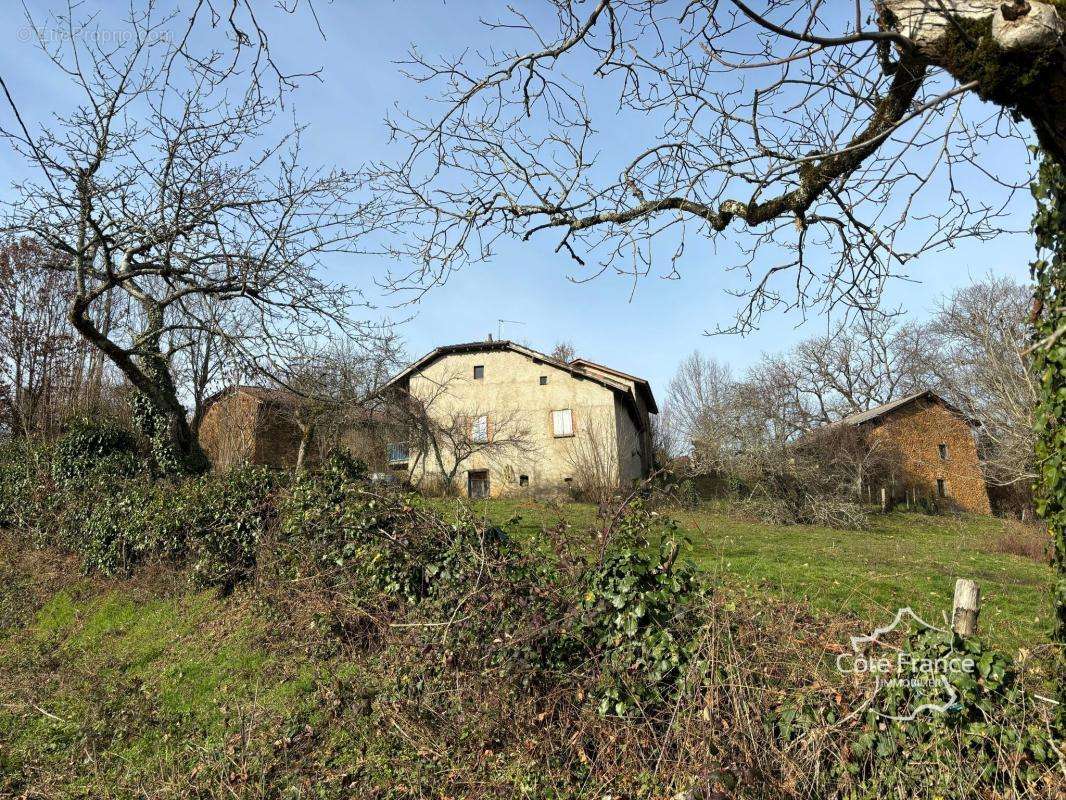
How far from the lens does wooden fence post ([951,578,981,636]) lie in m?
3.52

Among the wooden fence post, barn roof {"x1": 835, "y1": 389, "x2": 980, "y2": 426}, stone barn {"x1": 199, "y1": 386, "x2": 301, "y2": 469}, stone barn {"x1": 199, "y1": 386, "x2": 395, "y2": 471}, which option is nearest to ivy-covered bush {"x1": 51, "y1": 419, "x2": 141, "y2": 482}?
stone barn {"x1": 199, "y1": 386, "x2": 395, "y2": 471}

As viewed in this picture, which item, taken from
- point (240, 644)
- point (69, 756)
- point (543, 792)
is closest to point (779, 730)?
point (543, 792)

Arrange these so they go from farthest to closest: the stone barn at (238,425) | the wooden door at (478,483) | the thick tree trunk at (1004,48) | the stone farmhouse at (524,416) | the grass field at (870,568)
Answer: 1. the wooden door at (478,483)
2. the stone farmhouse at (524,416)
3. the stone barn at (238,425)
4. the grass field at (870,568)
5. the thick tree trunk at (1004,48)

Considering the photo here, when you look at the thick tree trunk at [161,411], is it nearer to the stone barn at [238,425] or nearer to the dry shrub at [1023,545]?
the stone barn at [238,425]

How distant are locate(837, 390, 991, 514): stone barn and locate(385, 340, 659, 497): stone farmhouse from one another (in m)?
14.4

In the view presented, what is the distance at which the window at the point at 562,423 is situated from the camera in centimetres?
2769

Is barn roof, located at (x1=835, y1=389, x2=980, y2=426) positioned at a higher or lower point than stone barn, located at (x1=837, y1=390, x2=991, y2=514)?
higher

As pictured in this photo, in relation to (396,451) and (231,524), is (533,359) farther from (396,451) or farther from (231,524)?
(231,524)

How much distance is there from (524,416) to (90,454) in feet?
57.0

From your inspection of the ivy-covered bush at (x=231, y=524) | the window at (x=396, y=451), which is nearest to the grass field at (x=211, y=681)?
the ivy-covered bush at (x=231, y=524)

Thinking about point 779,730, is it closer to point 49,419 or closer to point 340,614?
point 340,614

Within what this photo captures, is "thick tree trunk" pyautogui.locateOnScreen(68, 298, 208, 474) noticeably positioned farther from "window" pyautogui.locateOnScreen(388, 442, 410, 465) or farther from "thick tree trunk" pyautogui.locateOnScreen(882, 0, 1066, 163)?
"thick tree trunk" pyautogui.locateOnScreen(882, 0, 1066, 163)

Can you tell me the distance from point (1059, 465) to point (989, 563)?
14.1 meters

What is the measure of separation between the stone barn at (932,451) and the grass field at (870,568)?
10.1m
